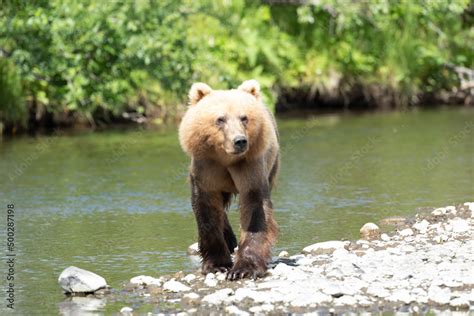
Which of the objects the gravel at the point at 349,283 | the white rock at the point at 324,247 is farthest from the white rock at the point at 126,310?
the white rock at the point at 324,247

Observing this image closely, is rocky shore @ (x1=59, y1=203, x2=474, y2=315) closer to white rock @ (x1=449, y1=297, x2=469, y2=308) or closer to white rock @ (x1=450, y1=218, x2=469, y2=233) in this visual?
white rock @ (x1=449, y1=297, x2=469, y2=308)

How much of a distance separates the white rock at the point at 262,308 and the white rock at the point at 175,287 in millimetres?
910

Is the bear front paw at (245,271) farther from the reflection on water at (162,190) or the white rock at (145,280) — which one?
the reflection on water at (162,190)

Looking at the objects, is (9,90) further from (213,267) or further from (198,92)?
(213,267)

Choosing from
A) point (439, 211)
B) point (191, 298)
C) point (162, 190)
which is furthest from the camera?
point (162, 190)

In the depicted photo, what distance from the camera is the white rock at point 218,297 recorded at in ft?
26.6

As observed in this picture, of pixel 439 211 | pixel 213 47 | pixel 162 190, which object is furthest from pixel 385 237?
pixel 213 47

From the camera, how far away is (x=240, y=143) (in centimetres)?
842

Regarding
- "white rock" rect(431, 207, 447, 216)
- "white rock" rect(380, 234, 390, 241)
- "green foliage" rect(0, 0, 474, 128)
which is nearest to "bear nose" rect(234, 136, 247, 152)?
"white rock" rect(380, 234, 390, 241)

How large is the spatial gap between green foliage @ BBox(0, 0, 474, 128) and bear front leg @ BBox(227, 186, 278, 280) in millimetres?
10264

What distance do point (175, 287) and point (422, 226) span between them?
3.52 meters

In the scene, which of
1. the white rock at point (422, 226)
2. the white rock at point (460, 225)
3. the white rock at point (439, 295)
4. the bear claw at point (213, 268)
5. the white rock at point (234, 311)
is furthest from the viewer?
the white rock at point (422, 226)

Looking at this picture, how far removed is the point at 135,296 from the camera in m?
8.59

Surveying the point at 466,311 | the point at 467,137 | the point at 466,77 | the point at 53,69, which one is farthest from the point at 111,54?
the point at 466,311
